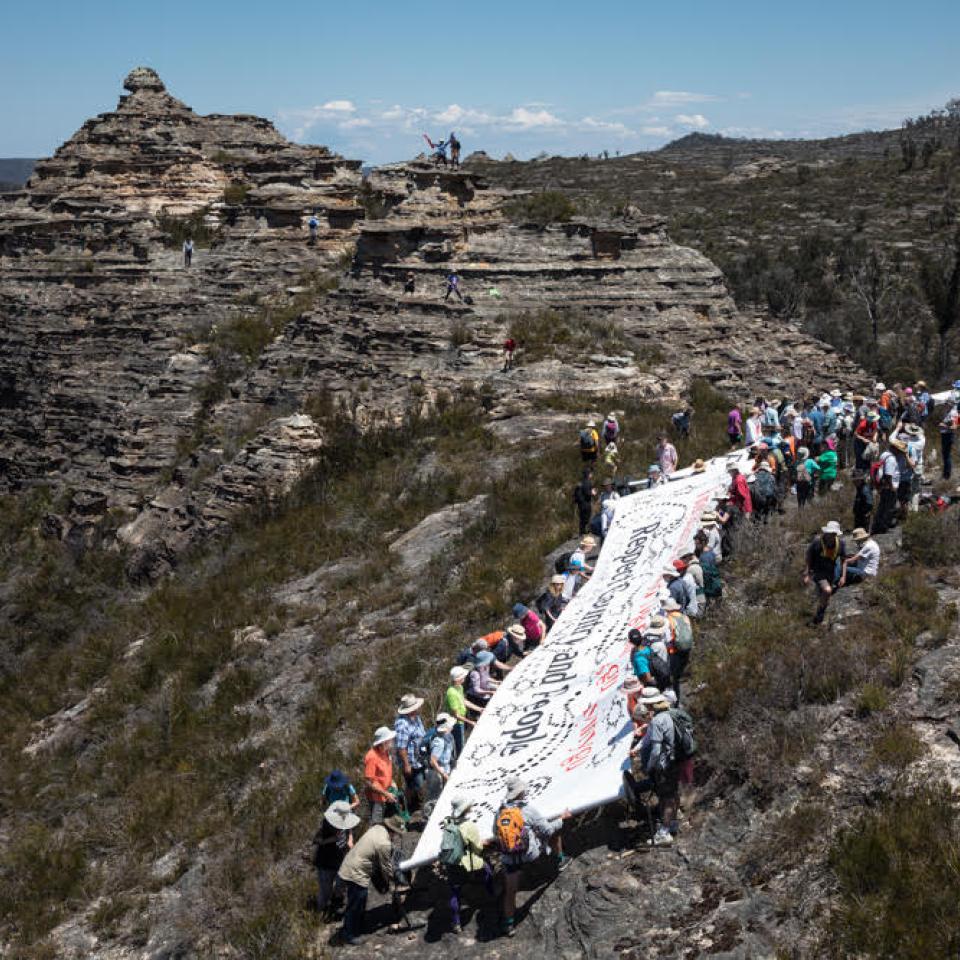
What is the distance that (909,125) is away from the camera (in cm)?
10388

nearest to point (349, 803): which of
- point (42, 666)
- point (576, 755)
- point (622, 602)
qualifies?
point (576, 755)

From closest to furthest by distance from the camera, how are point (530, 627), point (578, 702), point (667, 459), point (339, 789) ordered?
point (339, 789) < point (578, 702) < point (530, 627) < point (667, 459)

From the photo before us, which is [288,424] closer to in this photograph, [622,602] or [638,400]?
[638,400]

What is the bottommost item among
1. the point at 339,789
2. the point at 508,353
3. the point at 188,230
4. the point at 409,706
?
the point at 339,789

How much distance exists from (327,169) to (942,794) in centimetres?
3303

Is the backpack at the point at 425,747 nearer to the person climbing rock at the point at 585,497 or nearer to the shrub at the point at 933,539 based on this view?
the shrub at the point at 933,539

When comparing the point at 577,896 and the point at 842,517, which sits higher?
the point at 842,517

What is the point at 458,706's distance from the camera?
32.8 feet

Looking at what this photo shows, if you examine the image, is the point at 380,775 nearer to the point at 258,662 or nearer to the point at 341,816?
the point at 341,816

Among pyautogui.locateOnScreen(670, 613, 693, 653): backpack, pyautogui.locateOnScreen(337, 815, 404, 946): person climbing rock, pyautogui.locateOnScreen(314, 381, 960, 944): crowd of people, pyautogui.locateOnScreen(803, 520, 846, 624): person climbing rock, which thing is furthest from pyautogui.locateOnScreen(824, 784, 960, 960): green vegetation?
pyautogui.locateOnScreen(337, 815, 404, 946): person climbing rock

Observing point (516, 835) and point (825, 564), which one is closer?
point (516, 835)

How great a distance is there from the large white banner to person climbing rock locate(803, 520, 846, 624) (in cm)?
162

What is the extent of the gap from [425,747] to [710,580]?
3739 mm

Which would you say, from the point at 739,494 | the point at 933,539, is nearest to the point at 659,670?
the point at 933,539
